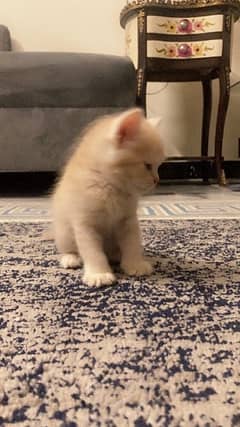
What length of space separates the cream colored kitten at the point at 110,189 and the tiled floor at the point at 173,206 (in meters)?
0.55

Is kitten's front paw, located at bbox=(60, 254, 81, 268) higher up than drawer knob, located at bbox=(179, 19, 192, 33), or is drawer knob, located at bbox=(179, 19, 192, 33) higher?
drawer knob, located at bbox=(179, 19, 192, 33)

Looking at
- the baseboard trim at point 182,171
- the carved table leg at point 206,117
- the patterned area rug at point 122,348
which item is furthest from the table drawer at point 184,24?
the patterned area rug at point 122,348

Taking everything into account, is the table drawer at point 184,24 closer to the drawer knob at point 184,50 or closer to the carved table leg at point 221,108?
the drawer knob at point 184,50

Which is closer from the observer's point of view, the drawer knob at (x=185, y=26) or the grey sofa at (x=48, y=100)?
the grey sofa at (x=48, y=100)

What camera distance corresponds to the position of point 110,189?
74cm

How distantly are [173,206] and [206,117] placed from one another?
1.10 m

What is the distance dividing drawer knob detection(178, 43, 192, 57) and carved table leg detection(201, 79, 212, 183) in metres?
0.39

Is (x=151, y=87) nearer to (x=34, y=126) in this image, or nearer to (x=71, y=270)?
(x=34, y=126)

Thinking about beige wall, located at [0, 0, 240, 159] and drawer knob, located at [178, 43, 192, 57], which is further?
beige wall, located at [0, 0, 240, 159]

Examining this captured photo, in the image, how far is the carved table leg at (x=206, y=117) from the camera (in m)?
2.46

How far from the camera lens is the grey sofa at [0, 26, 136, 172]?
6.12 ft

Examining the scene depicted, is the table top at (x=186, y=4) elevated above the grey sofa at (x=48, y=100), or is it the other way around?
the table top at (x=186, y=4)

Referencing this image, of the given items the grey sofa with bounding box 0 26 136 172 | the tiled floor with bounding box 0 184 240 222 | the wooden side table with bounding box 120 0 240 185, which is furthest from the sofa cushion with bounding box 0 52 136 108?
the tiled floor with bounding box 0 184 240 222

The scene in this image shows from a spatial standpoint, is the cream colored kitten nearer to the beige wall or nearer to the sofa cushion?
the sofa cushion
